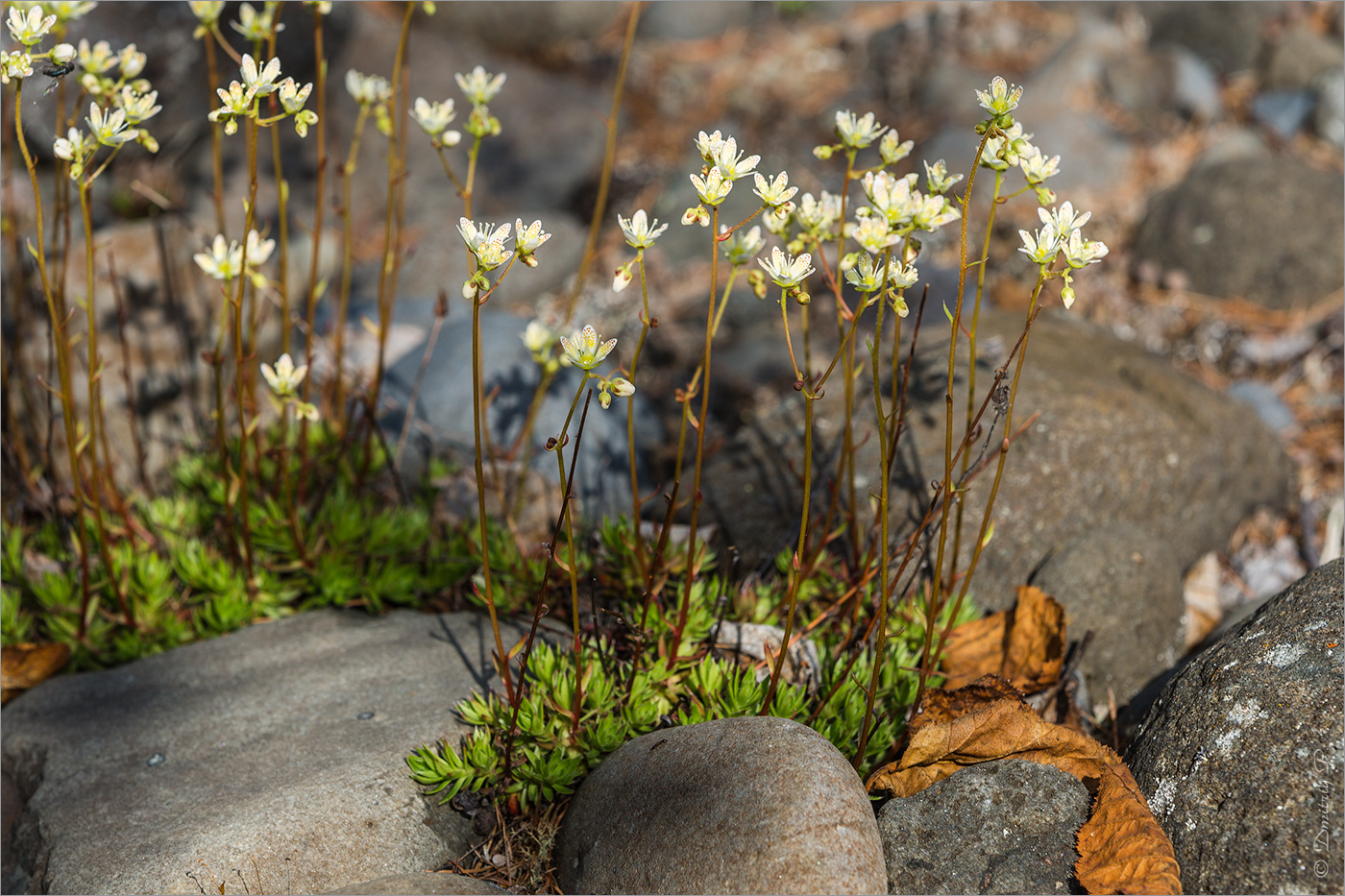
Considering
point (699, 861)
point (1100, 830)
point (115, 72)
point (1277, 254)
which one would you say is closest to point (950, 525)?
point (1100, 830)

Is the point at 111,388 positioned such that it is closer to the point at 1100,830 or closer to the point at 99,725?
the point at 99,725

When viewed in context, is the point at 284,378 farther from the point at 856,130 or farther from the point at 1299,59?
the point at 1299,59

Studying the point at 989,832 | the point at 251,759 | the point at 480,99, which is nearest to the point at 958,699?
the point at 989,832

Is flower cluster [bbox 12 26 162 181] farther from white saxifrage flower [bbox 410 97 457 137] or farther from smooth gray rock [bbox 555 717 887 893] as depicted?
smooth gray rock [bbox 555 717 887 893]

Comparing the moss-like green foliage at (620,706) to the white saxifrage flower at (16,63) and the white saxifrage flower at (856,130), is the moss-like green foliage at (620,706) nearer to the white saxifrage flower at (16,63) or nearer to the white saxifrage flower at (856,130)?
the white saxifrage flower at (856,130)

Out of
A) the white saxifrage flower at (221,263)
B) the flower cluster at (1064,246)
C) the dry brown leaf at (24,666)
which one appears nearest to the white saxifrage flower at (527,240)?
the flower cluster at (1064,246)

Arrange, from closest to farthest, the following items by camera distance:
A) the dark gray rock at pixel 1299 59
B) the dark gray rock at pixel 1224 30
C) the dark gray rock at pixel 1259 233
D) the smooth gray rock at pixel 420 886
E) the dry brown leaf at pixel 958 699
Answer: the smooth gray rock at pixel 420 886 < the dry brown leaf at pixel 958 699 < the dark gray rock at pixel 1259 233 < the dark gray rock at pixel 1299 59 < the dark gray rock at pixel 1224 30

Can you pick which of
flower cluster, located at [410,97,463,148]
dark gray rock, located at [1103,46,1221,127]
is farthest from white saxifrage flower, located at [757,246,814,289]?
dark gray rock, located at [1103,46,1221,127]
